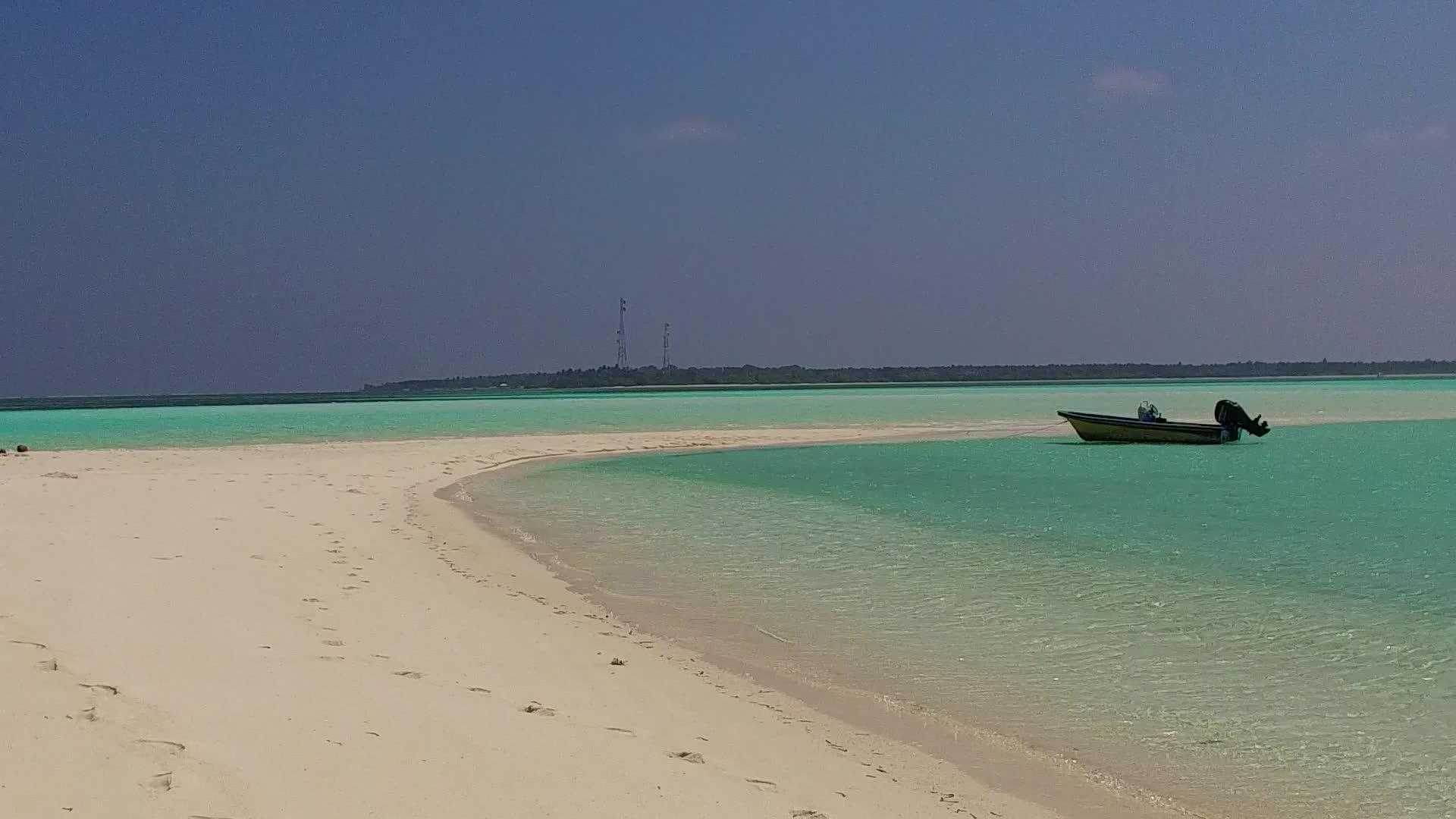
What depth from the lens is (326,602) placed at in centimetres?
779

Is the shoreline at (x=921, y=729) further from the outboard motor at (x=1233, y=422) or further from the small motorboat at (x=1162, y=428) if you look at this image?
the outboard motor at (x=1233, y=422)

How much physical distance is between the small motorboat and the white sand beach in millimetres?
23206

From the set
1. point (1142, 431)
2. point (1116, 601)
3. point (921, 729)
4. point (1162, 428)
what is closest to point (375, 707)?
point (921, 729)

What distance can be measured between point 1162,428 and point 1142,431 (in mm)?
539

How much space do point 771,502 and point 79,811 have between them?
43.3 feet

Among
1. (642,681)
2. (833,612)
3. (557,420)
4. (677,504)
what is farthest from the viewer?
(557,420)

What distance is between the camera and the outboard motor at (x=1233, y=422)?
95.6 feet

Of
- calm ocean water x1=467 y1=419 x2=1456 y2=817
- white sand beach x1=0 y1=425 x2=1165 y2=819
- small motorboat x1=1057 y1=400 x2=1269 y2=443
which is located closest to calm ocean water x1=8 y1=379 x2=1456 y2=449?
small motorboat x1=1057 y1=400 x2=1269 y2=443

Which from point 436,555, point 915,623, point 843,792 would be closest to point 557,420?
point 436,555

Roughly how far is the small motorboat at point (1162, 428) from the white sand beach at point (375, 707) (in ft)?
76.1

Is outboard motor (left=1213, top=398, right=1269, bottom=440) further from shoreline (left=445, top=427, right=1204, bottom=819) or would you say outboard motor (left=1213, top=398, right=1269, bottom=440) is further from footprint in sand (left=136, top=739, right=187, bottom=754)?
footprint in sand (left=136, top=739, right=187, bottom=754)

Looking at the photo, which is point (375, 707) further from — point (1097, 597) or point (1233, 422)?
point (1233, 422)

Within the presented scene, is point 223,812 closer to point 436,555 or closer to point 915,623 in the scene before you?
point 915,623

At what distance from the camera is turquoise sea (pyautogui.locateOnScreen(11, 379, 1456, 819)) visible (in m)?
5.25
